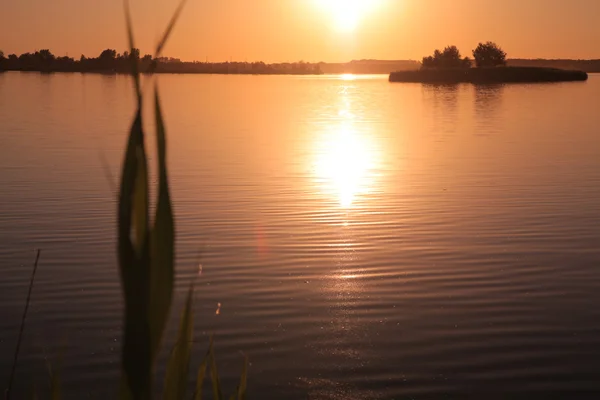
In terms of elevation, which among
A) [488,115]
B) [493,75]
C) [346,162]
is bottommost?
[493,75]

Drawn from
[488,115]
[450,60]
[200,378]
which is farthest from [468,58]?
[200,378]

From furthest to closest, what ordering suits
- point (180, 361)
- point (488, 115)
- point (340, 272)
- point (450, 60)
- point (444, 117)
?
point (450, 60)
point (488, 115)
point (444, 117)
point (340, 272)
point (180, 361)

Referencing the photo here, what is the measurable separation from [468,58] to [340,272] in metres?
125

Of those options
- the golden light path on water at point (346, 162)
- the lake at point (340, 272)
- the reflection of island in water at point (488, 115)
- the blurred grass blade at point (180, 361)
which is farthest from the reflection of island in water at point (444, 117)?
the blurred grass blade at point (180, 361)

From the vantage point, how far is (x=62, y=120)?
3759 cm

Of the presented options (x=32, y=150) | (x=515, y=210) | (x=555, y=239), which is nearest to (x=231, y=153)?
(x=32, y=150)

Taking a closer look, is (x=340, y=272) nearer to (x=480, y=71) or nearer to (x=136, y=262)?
(x=136, y=262)

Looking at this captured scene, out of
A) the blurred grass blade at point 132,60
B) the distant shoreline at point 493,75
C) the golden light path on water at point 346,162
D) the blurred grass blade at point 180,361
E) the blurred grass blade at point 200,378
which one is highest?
the blurred grass blade at point 132,60

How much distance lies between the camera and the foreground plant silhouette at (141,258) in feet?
3.24

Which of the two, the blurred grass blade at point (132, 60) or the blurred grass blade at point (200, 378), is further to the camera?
the blurred grass blade at point (200, 378)

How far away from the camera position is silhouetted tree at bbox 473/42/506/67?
125562 mm

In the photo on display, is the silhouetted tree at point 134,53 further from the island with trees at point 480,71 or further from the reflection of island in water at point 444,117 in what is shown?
the island with trees at point 480,71

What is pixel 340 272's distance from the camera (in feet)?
32.9

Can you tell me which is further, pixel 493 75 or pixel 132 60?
pixel 493 75
